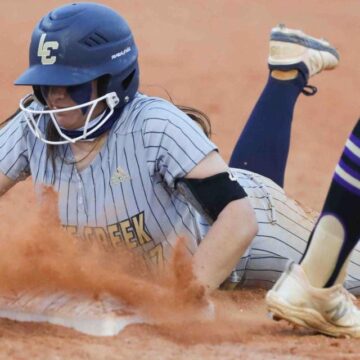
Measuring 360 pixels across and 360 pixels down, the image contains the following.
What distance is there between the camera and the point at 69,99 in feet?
10.7

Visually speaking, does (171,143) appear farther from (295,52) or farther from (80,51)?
(295,52)

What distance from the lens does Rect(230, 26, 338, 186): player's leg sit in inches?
172

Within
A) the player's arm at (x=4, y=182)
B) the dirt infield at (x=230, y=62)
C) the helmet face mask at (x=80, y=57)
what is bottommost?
the dirt infield at (x=230, y=62)

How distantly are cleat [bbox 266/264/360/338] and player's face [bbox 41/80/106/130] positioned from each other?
0.81 meters

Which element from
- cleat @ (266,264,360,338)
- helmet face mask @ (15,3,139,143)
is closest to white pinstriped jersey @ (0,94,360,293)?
helmet face mask @ (15,3,139,143)

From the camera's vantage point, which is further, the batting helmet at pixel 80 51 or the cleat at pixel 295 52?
the cleat at pixel 295 52

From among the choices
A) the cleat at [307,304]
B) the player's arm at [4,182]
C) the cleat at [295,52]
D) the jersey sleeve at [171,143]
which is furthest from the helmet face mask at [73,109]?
the cleat at [295,52]

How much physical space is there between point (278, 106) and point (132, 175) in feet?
4.11

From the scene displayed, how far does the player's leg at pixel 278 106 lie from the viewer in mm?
4359

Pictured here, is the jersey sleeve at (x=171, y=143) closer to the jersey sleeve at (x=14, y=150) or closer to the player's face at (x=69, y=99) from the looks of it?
the player's face at (x=69, y=99)

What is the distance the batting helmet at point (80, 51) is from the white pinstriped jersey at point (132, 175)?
0.14 meters

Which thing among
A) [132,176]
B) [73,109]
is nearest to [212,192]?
[132,176]

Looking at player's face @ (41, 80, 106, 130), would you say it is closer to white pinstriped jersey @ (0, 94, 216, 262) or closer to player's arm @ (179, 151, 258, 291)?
white pinstriped jersey @ (0, 94, 216, 262)

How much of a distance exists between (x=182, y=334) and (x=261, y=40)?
234 inches
